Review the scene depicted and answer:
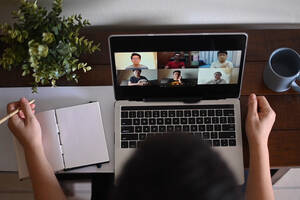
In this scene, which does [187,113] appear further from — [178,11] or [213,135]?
[178,11]

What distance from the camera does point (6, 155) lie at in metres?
0.80

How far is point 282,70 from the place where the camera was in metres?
0.83

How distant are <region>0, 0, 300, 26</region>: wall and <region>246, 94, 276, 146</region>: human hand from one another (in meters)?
0.26

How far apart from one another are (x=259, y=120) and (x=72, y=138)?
49 centimetres

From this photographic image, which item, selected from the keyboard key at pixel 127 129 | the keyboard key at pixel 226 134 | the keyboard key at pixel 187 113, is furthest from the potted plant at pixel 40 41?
the keyboard key at pixel 226 134

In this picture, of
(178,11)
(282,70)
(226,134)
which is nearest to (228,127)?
(226,134)

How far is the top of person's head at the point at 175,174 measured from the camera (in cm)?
43

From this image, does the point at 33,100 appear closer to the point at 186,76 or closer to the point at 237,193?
the point at 186,76

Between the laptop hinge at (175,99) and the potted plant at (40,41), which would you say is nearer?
the potted plant at (40,41)

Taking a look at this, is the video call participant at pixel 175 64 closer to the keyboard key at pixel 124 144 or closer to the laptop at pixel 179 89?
the laptop at pixel 179 89

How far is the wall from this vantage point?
871mm

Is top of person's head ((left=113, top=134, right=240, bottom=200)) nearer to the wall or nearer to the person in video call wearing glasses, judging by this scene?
the person in video call wearing glasses

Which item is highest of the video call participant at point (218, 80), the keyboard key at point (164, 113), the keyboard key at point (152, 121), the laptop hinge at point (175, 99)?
the video call participant at point (218, 80)

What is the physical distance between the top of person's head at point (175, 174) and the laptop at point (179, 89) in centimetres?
28
